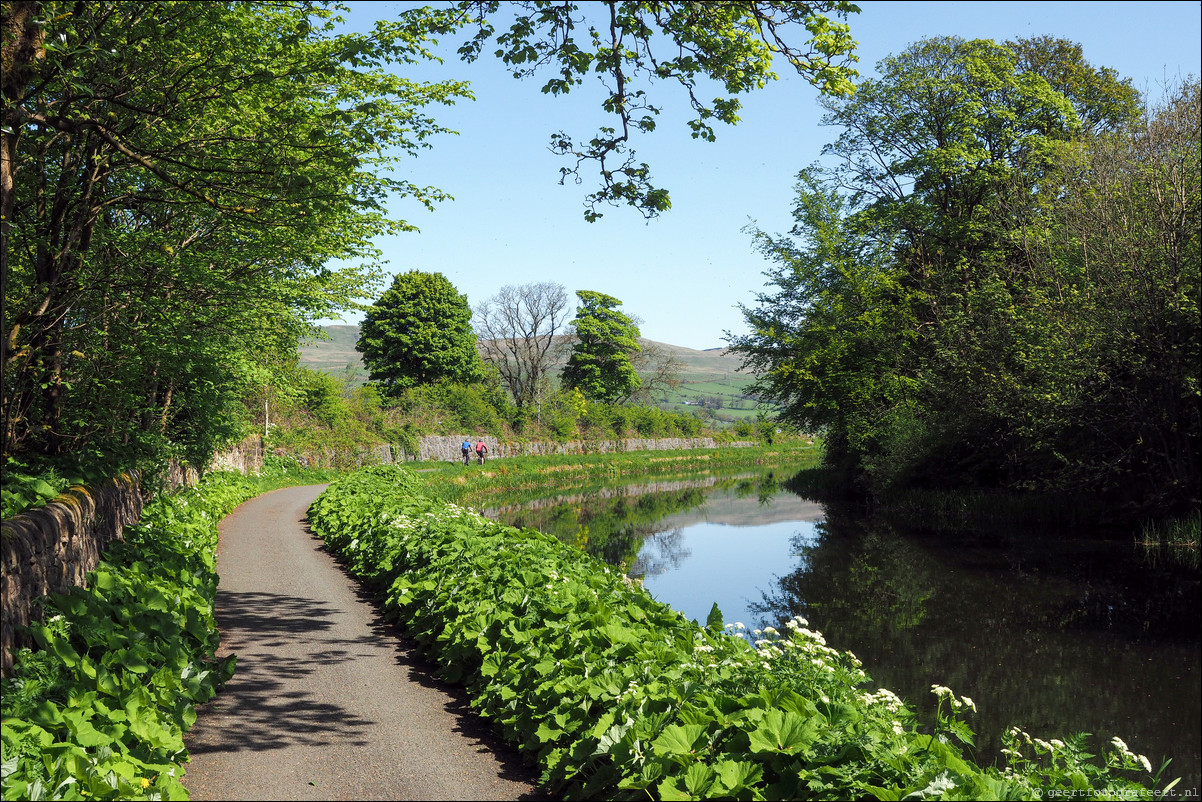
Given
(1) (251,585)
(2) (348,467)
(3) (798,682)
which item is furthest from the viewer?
(2) (348,467)

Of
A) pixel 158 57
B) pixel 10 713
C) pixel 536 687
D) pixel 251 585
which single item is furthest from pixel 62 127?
pixel 251 585

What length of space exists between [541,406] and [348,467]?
68.4ft

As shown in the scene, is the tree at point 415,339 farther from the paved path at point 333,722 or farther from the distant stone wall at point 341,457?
the paved path at point 333,722

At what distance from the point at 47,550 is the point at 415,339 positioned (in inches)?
2100

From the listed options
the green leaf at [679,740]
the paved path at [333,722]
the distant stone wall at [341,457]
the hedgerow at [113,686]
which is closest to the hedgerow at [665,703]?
the green leaf at [679,740]

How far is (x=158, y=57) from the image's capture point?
8.27 m

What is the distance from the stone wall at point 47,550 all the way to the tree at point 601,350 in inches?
2376

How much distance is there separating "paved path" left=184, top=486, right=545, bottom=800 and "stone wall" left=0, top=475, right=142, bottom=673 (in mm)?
1472

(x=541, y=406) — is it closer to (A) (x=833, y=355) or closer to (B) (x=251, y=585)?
(A) (x=833, y=355)

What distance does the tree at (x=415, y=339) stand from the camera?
5891cm

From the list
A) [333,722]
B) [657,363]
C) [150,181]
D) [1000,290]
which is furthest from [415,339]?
[333,722]

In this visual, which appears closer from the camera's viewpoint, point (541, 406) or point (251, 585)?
point (251, 585)

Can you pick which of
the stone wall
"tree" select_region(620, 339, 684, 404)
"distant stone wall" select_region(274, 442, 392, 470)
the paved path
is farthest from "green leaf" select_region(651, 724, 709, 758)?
"tree" select_region(620, 339, 684, 404)

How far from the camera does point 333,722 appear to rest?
21.0ft
